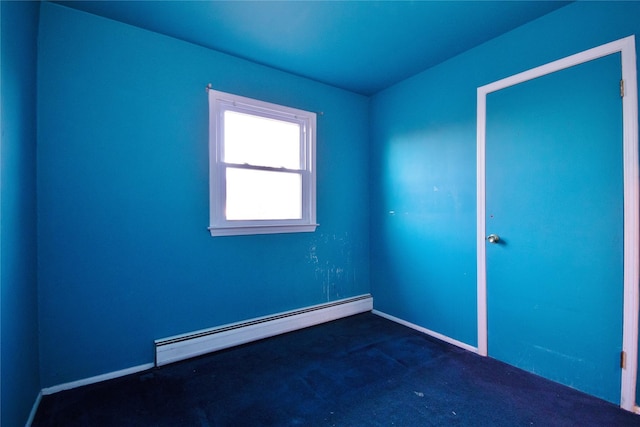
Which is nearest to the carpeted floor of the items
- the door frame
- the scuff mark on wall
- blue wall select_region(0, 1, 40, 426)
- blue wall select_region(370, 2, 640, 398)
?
the door frame

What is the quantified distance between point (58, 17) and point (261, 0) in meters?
1.36

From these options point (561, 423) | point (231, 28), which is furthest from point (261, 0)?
point (561, 423)

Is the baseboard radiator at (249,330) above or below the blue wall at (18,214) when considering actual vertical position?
below

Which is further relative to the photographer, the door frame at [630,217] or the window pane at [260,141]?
the window pane at [260,141]

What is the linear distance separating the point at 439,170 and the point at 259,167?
171cm

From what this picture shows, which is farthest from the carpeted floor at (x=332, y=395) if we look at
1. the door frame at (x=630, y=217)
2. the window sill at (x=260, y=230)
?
the window sill at (x=260, y=230)

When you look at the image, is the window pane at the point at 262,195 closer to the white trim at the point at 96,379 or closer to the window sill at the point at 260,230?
the window sill at the point at 260,230

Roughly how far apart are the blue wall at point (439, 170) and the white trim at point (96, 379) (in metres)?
2.40

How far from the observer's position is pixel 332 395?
73.0 inches

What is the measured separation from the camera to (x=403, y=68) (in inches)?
110

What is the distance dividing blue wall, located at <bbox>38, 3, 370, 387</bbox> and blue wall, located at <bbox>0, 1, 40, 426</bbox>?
108 millimetres

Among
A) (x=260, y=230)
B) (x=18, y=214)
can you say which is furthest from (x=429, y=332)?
(x=18, y=214)

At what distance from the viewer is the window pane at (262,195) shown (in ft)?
8.42

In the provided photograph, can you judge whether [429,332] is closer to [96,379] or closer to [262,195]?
[262,195]
